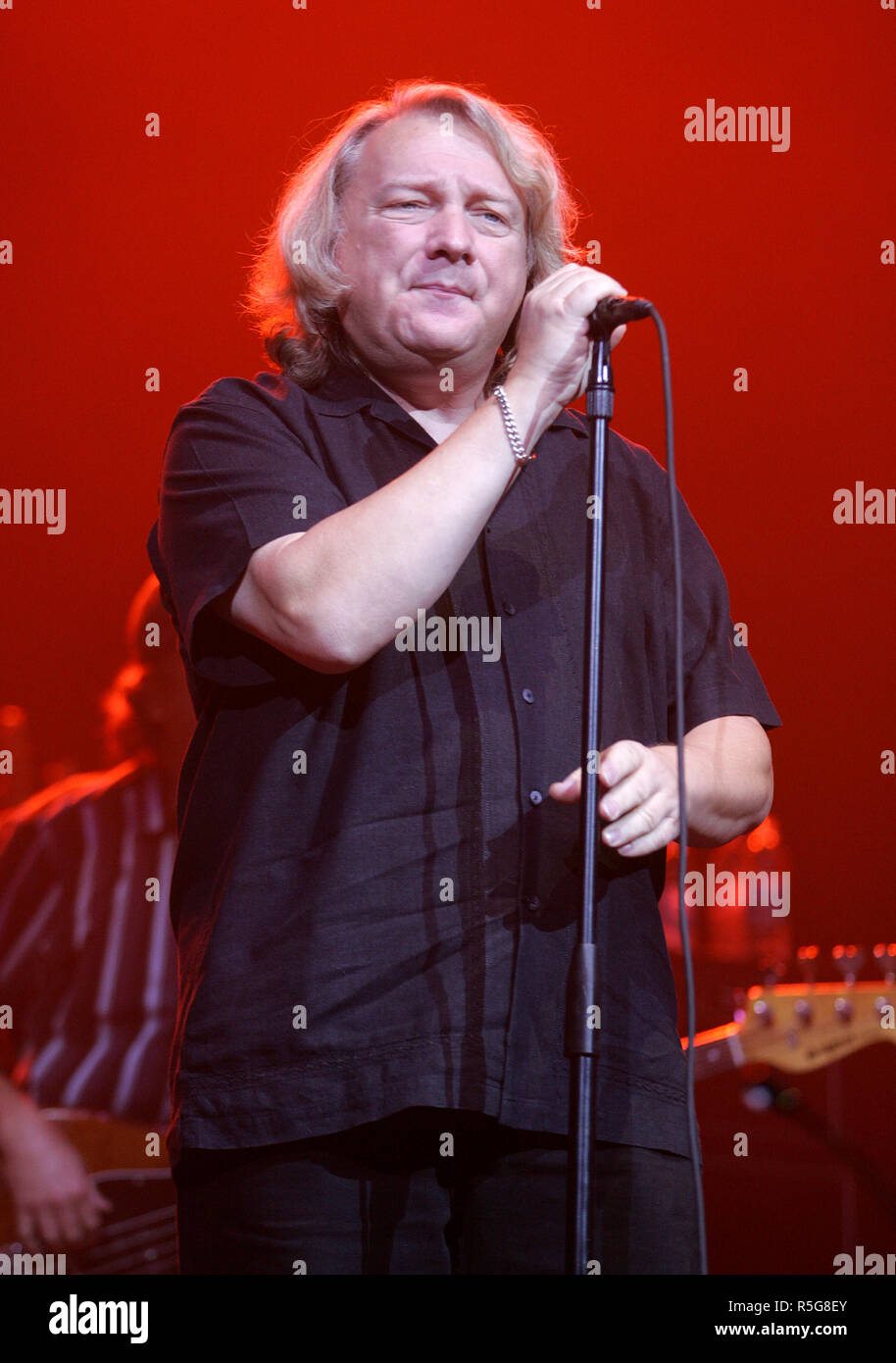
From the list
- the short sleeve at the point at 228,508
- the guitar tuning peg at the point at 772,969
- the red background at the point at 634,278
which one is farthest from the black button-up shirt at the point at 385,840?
the red background at the point at 634,278

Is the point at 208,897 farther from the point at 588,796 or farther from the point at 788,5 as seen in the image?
the point at 788,5

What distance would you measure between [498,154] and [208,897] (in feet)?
2.79

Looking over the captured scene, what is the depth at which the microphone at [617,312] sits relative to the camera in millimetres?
1177

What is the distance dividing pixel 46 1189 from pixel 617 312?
1.88 m

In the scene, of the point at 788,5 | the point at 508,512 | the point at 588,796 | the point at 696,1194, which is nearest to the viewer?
the point at 588,796

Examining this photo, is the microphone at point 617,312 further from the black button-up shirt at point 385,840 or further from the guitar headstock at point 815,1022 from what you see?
the guitar headstock at point 815,1022

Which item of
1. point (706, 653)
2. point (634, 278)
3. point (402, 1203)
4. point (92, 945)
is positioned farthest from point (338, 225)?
point (92, 945)

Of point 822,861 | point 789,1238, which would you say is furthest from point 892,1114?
point 822,861

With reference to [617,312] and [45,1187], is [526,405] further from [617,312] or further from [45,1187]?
[45,1187]

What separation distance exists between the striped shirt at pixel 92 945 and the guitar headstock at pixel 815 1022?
110 cm

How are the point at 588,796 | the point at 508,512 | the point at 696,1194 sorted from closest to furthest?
the point at 588,796
the point at 696,1194
the point at 508,512

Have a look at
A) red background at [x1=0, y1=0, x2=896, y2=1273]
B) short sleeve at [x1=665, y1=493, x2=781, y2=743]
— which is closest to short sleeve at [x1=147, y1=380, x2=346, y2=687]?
short sleeve at [x1=665, y1=493, x2=781, y2=743]

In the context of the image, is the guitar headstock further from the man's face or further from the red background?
the man's face
